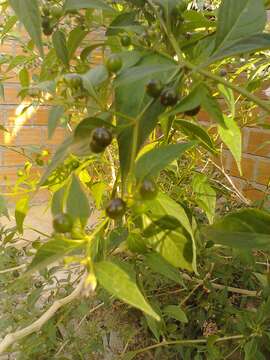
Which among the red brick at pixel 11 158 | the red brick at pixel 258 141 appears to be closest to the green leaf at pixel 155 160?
the red brick at pixel 258 141

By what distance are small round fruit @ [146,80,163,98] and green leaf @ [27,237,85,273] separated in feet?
0.29

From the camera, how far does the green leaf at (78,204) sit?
245 millimetres

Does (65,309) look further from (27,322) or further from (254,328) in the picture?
(254,328)

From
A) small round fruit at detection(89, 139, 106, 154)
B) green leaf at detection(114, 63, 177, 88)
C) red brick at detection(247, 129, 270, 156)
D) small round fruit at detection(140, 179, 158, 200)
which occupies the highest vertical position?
green leaf at detection(114, 63, 177, 88)

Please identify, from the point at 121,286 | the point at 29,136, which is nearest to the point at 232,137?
the point at 121,286

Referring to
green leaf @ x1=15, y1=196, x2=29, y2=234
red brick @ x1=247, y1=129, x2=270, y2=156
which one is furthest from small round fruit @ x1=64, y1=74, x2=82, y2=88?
red brick @ x1=247, y1=129, x2=270, y2=156

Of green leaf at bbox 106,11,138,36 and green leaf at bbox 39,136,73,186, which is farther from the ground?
green leaf at bbox 106,11,138,36

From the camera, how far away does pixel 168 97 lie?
0.25 metres

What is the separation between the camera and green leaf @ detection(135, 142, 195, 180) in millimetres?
252

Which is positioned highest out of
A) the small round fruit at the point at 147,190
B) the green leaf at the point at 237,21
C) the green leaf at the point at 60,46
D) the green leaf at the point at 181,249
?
the green leaf at the point at 237,21

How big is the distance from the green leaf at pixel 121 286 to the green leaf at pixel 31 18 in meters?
0.17

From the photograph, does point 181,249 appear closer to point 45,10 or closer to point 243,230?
point 243,230

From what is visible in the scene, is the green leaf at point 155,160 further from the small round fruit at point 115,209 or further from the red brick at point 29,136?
the red brick at point 29,136

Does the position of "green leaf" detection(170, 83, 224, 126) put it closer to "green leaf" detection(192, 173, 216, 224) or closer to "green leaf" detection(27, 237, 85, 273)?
"green leaf" detection(27, 237, 85, 273)
